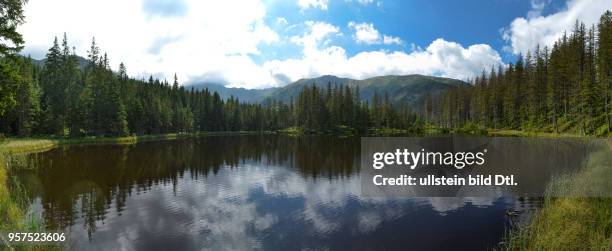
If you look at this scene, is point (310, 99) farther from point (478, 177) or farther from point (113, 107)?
point (478, 177)

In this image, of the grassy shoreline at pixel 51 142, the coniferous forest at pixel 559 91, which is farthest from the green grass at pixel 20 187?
the coniferous forest at pixel 559 91

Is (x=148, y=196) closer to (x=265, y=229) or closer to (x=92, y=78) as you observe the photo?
(x=265, y=229)

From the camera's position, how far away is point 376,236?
1886 centimetres

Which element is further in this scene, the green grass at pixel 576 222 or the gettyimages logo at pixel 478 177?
the gettyimages logo at pixel 478 177

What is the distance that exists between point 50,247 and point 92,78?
8627 cm

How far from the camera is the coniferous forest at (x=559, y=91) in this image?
70.8 m

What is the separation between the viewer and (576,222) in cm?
1406

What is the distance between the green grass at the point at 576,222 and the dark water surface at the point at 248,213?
8.17 feet

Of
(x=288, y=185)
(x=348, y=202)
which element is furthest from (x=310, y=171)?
(x=348, y=202)

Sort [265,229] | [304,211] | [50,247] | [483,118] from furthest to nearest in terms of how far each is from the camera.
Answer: [483,118] → [304,211] → [265,229] → [50,247]

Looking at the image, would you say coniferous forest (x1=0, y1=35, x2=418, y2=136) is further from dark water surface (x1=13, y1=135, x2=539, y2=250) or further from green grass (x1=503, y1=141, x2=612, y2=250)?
green grass (x1=503, y1=141, x2=612, y2=250)

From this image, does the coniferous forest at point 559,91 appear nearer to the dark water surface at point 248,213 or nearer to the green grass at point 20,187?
the dark water surface at point 248,213

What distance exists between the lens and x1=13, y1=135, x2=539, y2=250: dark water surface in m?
17.9

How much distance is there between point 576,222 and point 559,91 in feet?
295
